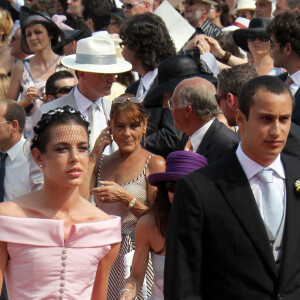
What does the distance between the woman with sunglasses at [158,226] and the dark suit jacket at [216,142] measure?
13.3 inches

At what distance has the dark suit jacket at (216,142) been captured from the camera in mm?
6027

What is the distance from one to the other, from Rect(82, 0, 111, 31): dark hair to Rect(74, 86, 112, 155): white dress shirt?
452 centimetres

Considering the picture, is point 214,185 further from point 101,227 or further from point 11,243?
point 11,243

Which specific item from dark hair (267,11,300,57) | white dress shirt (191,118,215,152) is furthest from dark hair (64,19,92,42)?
white dress shirt (191,118,215,152)

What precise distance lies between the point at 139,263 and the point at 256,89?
169 centimetres

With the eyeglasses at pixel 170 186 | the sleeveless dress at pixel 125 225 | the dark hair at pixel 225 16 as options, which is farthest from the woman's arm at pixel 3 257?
the dark hair at pixel 225 16

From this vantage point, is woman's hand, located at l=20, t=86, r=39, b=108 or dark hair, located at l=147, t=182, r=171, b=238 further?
woman's hand, located at l=20, t=86, r=39, b=108

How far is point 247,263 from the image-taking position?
4293 mm

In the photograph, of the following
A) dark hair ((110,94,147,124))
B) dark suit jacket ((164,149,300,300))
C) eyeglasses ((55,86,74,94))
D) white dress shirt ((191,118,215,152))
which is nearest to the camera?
dark suit jacket ((164,149,300,300))

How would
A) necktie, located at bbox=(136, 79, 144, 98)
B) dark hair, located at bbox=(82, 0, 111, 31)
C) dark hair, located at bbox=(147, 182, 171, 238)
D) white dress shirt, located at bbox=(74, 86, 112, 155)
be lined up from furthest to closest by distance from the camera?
dark hair, located at bbox=(82, 0, 111, 31) < necktie, located at bbox=(136, 79, 144, 98) < white dress shirt, located at bbox=(74, 86, 112, 155) < dark hair, located at bbox=(147, 182, 171, 238)

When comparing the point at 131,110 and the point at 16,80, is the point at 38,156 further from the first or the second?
the point at 16,80

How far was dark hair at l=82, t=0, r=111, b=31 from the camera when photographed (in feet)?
40.2

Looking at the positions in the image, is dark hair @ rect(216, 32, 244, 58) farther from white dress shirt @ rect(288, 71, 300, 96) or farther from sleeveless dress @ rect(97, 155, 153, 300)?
sleeveless dress @ rect(97, 155, 153, 300)

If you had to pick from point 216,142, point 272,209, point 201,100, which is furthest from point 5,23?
point 272,209
